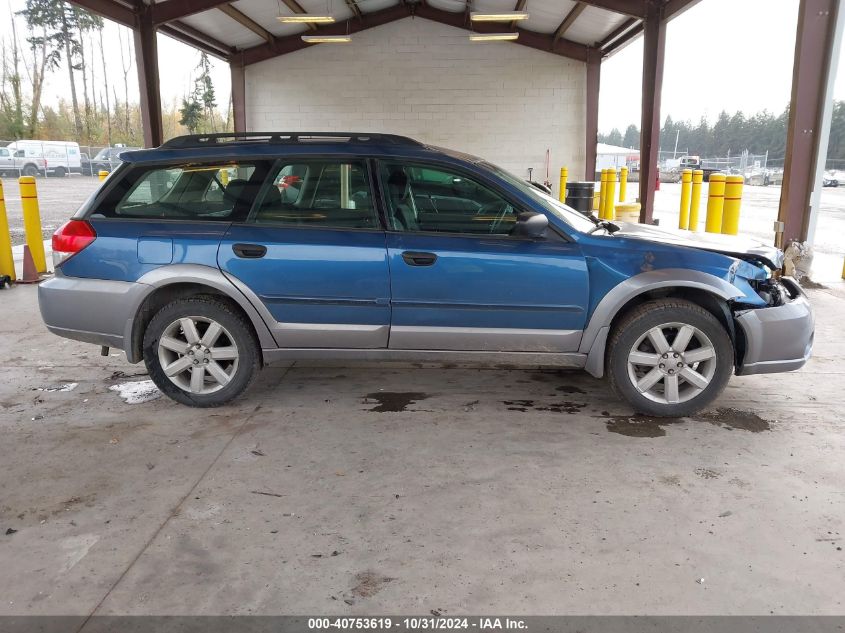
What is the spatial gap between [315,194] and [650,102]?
10.9 meters

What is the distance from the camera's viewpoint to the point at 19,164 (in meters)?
28.2

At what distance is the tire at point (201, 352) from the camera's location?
13.1ft

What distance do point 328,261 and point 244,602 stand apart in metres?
2.08

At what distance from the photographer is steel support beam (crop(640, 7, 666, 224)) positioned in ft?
40.0

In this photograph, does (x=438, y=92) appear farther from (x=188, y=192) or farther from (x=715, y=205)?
(x=188, y=192)

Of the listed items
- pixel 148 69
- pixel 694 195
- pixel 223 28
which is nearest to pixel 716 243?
pixel 694 195

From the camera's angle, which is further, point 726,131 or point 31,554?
point 726,131

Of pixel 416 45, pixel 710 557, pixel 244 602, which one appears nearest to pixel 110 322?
pixel 244 602

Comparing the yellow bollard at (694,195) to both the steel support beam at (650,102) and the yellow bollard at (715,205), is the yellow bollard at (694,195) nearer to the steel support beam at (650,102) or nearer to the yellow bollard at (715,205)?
the steel support beam at (650,102)

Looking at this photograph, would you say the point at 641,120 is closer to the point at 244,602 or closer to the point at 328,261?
the point at 328,261

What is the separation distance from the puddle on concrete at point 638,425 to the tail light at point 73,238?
3405 millimetres

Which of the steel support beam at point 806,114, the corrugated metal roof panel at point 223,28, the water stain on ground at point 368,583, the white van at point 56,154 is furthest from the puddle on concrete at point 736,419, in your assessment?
the white van at point 56,154

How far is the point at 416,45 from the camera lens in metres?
17.6

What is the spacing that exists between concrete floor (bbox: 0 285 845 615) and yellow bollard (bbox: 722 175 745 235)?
4.08m
